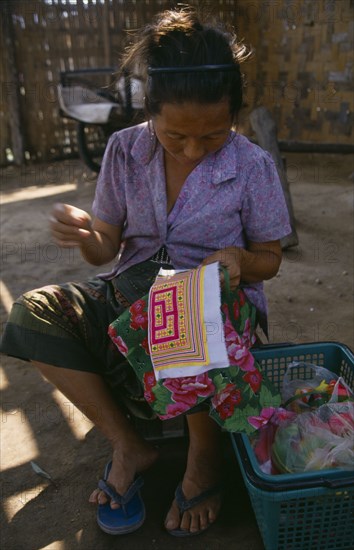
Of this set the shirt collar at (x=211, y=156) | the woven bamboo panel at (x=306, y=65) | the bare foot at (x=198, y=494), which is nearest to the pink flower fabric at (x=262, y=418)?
the bare foot at (x=198, y=494)

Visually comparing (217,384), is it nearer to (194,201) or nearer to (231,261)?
(231,261)

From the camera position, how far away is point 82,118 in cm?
469

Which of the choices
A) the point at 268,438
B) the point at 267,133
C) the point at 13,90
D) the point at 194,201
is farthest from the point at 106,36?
the point at 268,438

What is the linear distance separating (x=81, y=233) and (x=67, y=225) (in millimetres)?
43

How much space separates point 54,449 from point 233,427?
0.71 metres

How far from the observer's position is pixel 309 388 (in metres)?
1.46

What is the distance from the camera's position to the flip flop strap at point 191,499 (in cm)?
139

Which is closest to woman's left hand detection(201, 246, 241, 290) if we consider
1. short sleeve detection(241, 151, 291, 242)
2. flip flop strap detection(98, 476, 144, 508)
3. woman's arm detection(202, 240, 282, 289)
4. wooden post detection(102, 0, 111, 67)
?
woman's arm detection(202, 240, 282, 289)

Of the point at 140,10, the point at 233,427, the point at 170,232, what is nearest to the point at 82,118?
the point at 140,10

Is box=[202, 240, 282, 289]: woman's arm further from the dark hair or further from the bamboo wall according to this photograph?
the bamboo wall

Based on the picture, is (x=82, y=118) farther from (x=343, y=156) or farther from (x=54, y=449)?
(x=54, y=449)

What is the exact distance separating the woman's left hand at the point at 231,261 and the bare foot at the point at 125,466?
1.74ft

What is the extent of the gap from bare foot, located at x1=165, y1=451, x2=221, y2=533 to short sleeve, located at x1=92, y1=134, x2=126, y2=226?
0.69 meters

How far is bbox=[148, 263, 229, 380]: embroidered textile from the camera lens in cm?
119
